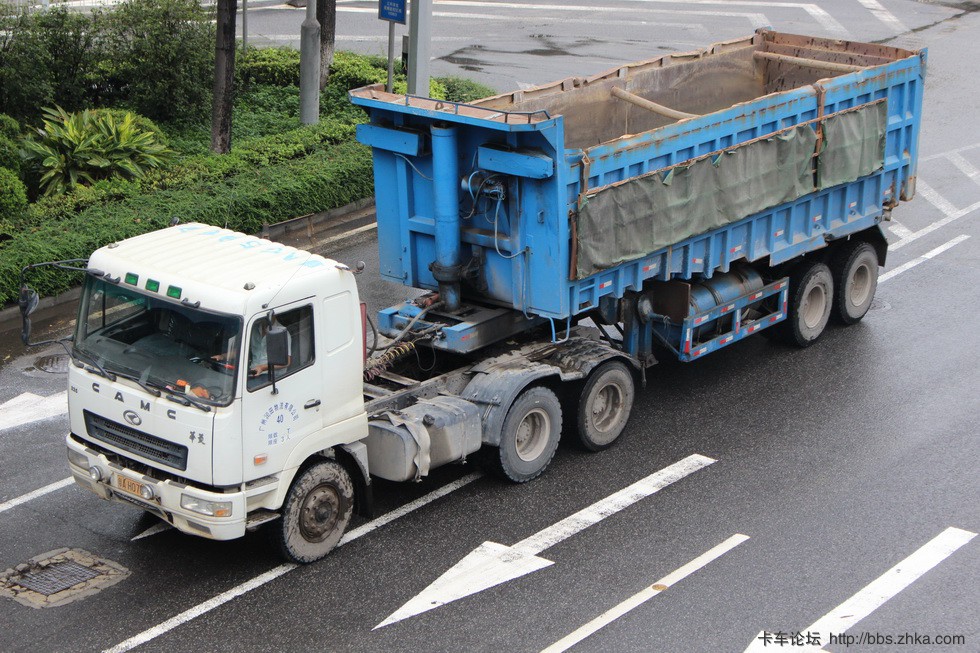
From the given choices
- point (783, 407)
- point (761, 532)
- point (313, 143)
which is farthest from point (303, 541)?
point (313, 143)

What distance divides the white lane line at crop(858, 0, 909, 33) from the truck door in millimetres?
24131

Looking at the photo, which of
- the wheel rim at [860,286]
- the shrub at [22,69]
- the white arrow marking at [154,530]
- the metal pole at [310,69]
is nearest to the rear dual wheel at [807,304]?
the wheel rim at [860,286]

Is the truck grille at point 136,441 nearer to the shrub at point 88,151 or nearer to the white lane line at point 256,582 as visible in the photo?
the white lane line at point 256,582

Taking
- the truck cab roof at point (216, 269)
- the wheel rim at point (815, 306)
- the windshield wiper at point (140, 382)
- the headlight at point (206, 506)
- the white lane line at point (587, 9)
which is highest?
the white lane line at point (587, 9)

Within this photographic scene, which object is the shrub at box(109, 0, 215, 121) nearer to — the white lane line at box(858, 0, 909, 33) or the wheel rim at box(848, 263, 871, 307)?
the wheel rim at box(848, 263, 871, 307)

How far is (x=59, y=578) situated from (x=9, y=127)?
9.78 meters

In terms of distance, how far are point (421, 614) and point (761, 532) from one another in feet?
9.54

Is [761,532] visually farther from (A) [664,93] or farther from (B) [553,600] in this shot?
(A) [664,93]

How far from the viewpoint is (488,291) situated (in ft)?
36.2

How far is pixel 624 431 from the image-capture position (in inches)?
464

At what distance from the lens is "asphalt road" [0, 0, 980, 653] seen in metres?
8.62

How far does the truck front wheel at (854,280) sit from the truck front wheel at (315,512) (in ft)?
22.8

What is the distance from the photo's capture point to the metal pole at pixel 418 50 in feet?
59.2

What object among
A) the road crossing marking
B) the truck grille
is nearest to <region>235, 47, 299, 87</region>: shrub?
the road crossing marking
